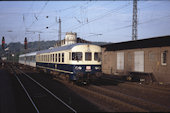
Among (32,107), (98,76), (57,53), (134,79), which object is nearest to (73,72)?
(98,76)

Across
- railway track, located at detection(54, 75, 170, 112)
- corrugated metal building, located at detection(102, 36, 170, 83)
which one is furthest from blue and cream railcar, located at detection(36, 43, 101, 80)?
corrugated metal building, located at detection(102, 36, 170, 83)

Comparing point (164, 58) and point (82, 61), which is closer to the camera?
point (82, 61)

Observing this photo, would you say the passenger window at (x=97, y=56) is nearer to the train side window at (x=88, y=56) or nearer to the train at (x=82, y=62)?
the train at (x=82, y=62)

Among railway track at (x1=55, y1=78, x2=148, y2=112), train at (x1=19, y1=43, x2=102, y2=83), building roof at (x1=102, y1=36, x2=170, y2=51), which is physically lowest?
railway track at (x1=55, y1=78, x2=148, y2=112)

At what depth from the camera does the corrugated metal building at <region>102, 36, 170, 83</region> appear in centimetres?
Answer: 1967

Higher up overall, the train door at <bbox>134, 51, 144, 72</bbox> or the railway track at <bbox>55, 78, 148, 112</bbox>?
the train door at <bbox>134, 51, 144, 72</bbox>

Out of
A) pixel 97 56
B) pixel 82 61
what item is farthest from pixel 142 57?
pixel 82 61

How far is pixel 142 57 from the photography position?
2275cm

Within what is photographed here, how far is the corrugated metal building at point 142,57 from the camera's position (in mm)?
19672

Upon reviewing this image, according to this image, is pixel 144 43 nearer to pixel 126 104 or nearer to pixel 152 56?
pixel 152 56

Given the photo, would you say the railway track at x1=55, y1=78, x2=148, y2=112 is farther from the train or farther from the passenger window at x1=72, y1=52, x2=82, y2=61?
the passenger window at x1=72, y1=52, x2=82, y2=61

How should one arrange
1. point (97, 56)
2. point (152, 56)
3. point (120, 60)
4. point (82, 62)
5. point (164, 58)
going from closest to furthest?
point (82, 62), point (97, 56), point (164, 58), point (152, 56), point (120, 60)

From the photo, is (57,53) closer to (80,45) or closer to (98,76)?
(80,45)

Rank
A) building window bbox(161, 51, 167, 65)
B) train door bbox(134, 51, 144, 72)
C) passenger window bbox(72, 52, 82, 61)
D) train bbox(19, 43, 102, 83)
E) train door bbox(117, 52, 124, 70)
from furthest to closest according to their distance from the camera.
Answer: train door bbox(117, 52, 124, 70), train door bbox(134, 51, 144, 72), building window bbox(161, 51, 167, 65), passenger window bbox(72, 52, 82, 61), train bbox(19, 43, 102, 83)
